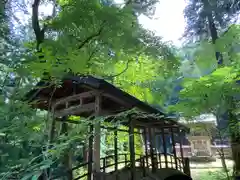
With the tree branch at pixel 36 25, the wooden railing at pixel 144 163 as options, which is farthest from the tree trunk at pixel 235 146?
→ the tree branch at pixel 36 25

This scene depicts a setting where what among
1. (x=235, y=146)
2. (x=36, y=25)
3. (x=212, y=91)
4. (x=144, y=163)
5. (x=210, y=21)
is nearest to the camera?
(x=36, y=25)

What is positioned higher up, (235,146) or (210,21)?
(210,21)

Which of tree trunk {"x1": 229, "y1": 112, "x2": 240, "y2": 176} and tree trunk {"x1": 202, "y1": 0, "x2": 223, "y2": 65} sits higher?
tree trunk {"x1": 202, "y1": 0, "x2": 223, "y2": 65}

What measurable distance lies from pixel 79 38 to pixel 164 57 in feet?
12.3

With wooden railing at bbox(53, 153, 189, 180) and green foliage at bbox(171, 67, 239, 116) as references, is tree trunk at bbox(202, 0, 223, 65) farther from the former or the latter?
wooden railing at bbox(53, 153, 189, 180)

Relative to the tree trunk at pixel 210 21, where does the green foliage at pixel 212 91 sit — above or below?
below

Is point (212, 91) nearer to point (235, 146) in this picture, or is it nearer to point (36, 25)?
point (235, 146)

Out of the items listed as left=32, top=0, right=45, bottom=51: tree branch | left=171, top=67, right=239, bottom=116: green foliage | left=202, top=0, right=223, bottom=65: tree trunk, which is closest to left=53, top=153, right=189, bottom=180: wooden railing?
left=171, top=67, right=239, bottom=116: green foliage

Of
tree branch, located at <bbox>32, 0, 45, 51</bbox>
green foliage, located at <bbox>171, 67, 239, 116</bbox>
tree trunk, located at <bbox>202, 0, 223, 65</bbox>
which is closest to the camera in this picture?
tree branch, located at <bbox>32, 0, 45, 51</bbox>

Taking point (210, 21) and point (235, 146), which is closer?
point (235, 146)

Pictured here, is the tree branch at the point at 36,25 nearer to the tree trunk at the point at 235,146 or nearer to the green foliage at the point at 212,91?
the green foliage at the point at 212,91

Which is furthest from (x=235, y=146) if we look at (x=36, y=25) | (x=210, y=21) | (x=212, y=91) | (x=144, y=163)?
(x=36, y=25)

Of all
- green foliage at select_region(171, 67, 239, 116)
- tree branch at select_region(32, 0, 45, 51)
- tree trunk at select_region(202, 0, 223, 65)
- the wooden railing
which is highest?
tree trunk at select_region(202, 0, 223, 65)

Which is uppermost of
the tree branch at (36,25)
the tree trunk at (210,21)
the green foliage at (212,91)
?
the tree trunk at (210,21)
